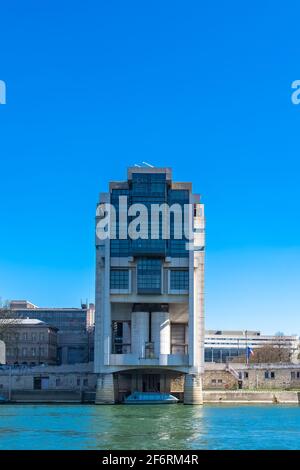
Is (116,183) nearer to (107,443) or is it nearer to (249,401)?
(249,401)

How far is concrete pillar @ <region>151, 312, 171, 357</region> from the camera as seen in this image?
336 feet

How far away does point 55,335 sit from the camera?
155375 mm

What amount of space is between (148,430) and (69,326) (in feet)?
376

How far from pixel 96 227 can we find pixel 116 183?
6138 millimetres

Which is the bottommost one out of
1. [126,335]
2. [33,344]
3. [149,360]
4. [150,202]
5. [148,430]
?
[148,430]

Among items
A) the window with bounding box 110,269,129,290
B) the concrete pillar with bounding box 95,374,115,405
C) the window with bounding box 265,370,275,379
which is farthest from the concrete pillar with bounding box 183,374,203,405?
the window with bounding box 265,370,275,379

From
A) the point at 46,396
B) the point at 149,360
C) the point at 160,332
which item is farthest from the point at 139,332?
the point at 46,396

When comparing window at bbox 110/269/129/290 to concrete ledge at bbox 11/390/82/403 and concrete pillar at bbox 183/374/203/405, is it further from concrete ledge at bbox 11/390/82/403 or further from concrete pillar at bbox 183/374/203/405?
concrete ledge at bbox 11/390/82/403

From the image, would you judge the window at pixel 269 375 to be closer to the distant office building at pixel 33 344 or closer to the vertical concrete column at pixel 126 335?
the vertical concrete column at pixel 126 335

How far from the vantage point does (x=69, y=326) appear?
6604 inches

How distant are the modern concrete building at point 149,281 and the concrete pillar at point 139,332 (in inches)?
4.7

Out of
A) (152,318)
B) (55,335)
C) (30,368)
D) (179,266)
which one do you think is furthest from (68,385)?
(55,335)

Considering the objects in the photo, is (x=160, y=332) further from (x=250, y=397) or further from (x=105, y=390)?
(x=250, y=397)

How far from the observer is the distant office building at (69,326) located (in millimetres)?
A: 156500
